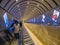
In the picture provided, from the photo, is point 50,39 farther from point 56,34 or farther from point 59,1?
point 59,1

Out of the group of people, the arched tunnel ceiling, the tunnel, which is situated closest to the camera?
the tunnel

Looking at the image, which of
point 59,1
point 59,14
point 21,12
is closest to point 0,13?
point 59,14

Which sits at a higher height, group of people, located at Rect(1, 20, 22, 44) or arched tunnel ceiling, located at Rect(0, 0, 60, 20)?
arched tunnel ceiling, located at Rect(0, 0, 60, 20)

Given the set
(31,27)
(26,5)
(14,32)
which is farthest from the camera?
(26,5)

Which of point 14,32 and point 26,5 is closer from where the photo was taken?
point 14,32

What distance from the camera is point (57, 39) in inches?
36.6

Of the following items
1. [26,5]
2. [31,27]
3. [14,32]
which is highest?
[26,5]

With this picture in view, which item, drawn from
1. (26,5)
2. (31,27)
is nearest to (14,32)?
(31,27)

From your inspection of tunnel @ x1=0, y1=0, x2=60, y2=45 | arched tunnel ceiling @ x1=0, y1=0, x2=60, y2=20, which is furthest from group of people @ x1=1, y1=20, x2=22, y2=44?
arched tunnel ceiling @ x1=0, y1=0, x2=60, y2=20

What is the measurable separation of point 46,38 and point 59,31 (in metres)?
0.09

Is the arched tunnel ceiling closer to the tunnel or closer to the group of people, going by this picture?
the tunnel

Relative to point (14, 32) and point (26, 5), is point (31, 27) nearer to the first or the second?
point (14, 32)

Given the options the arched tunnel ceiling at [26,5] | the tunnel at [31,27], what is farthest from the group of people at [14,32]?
the arched tunnel ceiling at [26,5]

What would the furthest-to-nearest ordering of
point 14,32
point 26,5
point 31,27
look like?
1. point 26,5
2. point 14,32
3. point 31,27
